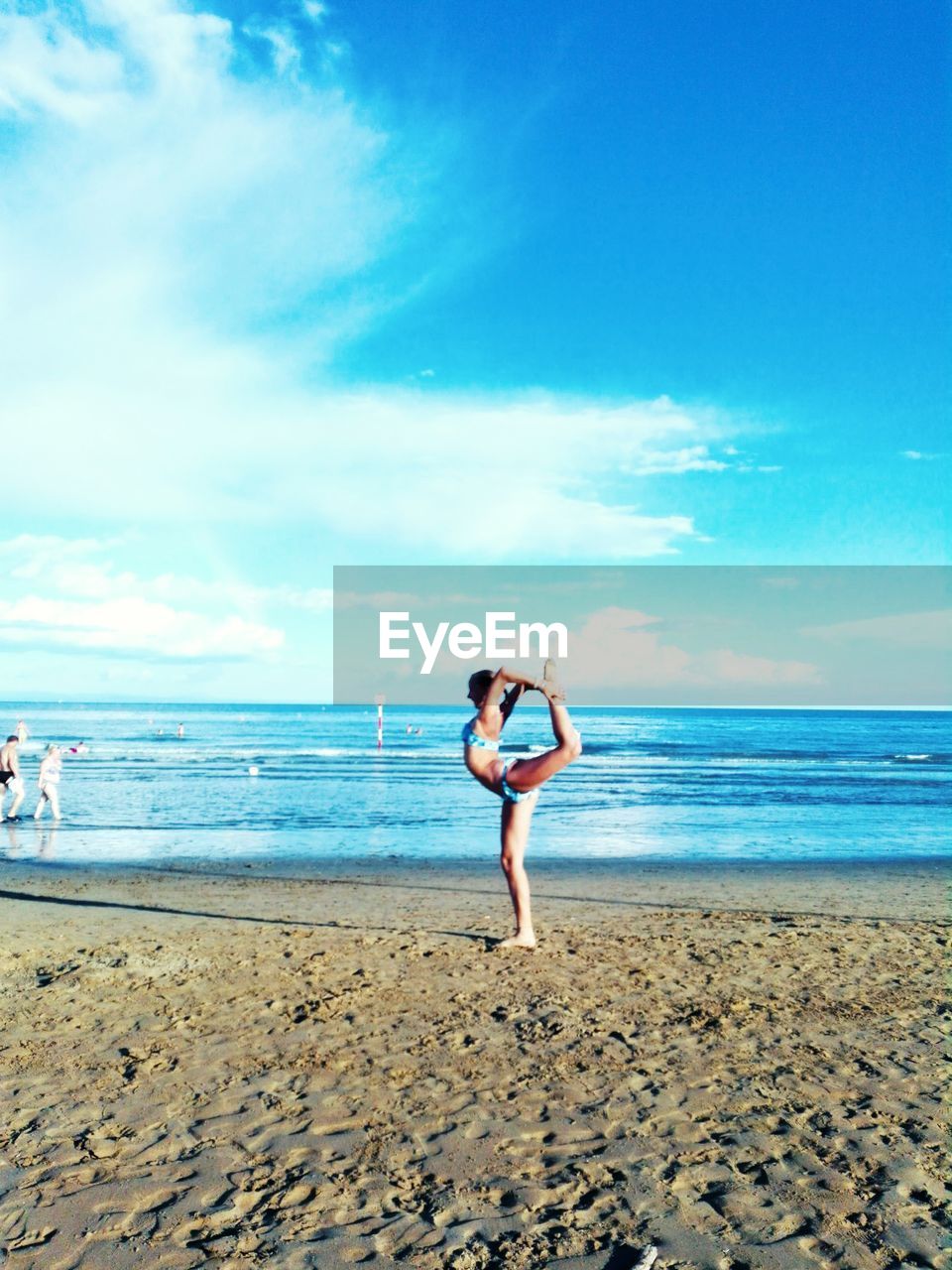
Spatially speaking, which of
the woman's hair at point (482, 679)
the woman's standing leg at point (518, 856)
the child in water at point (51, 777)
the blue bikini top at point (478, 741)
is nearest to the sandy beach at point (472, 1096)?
the woman's standing leg at point (518, 856)

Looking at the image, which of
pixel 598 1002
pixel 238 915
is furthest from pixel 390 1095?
pixel 238 915

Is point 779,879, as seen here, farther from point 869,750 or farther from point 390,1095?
point 869,750

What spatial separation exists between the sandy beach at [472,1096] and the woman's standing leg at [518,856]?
0.34 metres

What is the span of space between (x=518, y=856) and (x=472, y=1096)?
3011 mm

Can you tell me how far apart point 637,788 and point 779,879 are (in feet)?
48.7

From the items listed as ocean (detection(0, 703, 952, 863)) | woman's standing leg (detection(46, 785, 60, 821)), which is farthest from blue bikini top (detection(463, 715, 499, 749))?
woman's standing leg (detection(46, 785, 60, 821))

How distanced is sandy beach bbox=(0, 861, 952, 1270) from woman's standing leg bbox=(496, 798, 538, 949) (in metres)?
0.34

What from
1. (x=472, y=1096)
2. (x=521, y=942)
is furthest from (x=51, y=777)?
(x=472, y=1096)

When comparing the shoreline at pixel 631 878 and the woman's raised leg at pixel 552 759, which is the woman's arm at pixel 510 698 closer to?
the woman's raised leg at pixel 552 759

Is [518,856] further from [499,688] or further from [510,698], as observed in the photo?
[499,688]

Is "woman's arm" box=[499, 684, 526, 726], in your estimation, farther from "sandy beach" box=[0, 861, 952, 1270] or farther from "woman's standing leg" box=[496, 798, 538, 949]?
"sandy beach" box=[0, 861, 952, 1270]

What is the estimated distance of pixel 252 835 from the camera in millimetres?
17797

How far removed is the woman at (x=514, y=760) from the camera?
692 cm

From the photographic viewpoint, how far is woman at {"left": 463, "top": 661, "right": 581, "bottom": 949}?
22.7 ft
